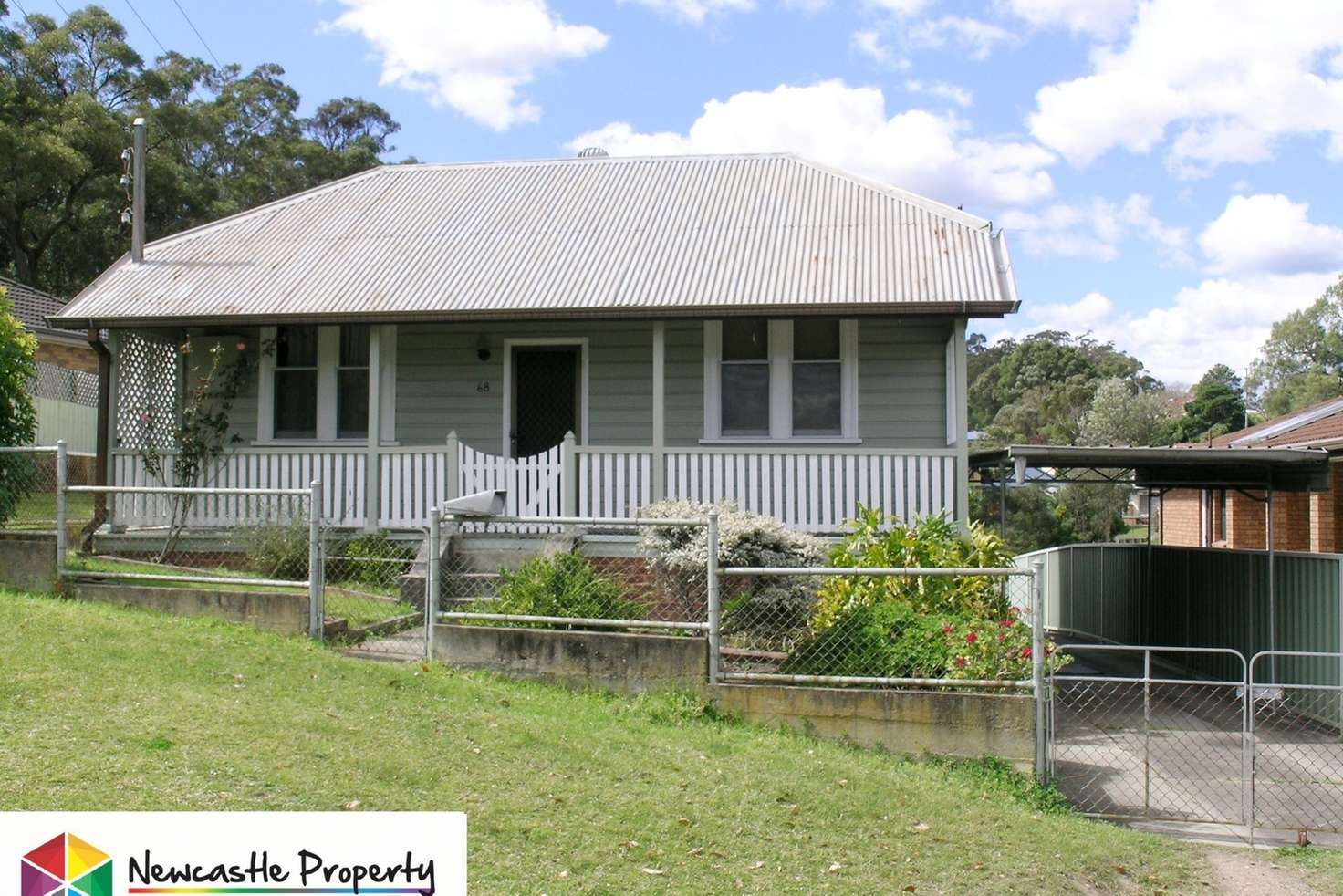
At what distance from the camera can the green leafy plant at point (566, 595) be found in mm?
9562

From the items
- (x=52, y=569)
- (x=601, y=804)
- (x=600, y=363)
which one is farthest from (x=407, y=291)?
(x=601, y=804)

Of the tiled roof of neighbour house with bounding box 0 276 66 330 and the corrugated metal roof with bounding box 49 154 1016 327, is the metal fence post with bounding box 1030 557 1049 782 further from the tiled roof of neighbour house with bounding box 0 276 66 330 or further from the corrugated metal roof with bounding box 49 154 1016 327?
the tiled roof of neighbour house with bounding box 0 276 66 330

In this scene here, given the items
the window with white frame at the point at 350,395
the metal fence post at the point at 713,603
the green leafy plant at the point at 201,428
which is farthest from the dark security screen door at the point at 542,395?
the metal fence post at the point at 713,603

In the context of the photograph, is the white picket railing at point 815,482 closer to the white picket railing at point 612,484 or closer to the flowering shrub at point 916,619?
the white picket railing at point 612,484

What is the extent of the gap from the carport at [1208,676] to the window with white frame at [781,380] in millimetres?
1816

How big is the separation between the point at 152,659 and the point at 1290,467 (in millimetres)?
11346

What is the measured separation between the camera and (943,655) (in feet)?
29.0

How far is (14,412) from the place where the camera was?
11953 mm

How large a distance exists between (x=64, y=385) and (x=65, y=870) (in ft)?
72.6

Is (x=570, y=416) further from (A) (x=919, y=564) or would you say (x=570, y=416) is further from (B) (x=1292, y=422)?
(B) (x=1292, y=422)

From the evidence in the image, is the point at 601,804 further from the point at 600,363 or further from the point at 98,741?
the point at 600,363

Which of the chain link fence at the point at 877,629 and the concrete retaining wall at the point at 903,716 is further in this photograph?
the chain link fence at the point at 877,629

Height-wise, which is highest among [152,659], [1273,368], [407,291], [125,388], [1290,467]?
[1273,368]

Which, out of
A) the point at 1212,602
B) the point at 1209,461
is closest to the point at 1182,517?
the point at 1212,602
